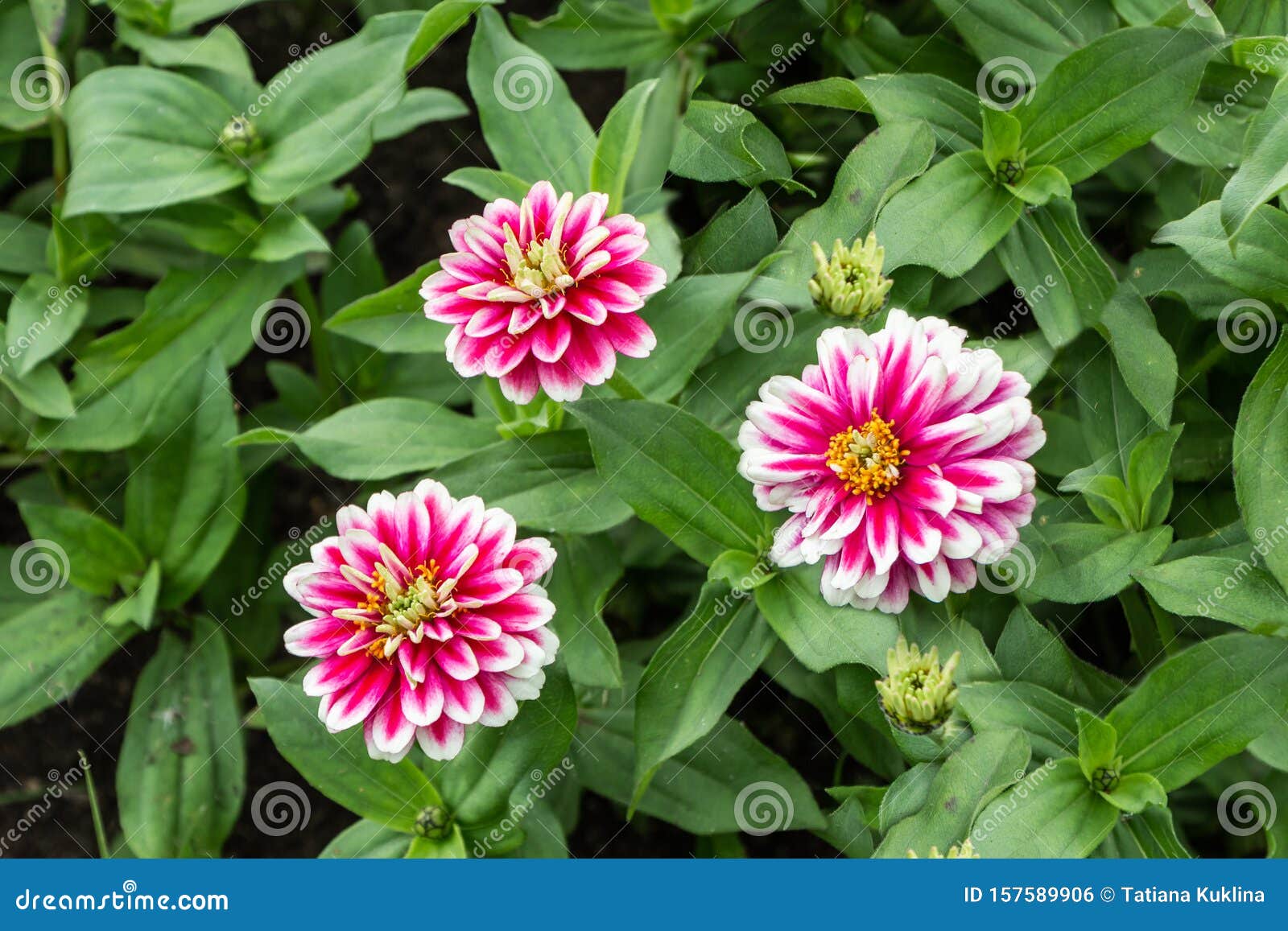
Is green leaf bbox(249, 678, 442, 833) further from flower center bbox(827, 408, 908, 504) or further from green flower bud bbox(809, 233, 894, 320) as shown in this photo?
green flower bud bbox(809, 233, 894, 320)

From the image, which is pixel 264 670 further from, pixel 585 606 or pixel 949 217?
pixel 949 217

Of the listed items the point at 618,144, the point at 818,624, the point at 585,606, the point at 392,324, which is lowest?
the point at 585,606

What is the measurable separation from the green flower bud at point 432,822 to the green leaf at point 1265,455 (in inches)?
44.2

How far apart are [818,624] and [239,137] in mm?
1204

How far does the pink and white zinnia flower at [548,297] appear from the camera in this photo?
1.41 m

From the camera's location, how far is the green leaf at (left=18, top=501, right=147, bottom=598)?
6.17 feet

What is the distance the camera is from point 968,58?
1938mm

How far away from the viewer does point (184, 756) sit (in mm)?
1934

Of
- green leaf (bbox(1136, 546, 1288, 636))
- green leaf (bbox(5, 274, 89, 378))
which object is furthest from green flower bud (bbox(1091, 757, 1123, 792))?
green leaf (bbox(5, 274, 89, 378))

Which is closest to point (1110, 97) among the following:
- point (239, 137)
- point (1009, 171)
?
point (1009, 171)

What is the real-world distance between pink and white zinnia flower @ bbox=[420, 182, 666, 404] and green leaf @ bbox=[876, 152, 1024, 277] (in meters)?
0.38

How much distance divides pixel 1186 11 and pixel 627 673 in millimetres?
1270

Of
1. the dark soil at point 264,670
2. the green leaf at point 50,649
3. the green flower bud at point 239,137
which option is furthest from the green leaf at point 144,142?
the green leaf at point 50,649

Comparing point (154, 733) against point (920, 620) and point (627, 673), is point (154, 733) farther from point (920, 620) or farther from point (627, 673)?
point (920, 620)
